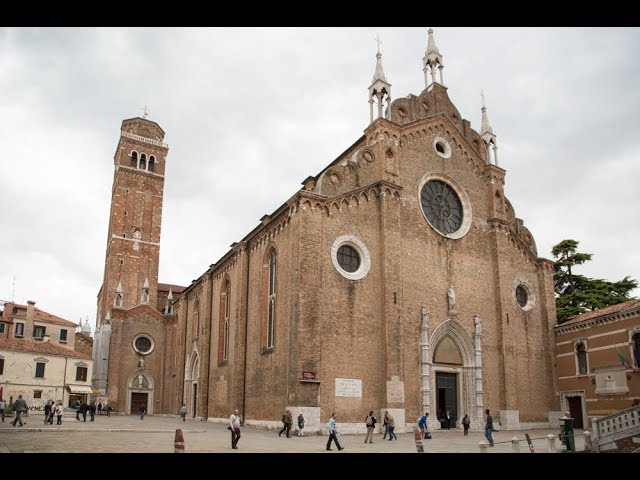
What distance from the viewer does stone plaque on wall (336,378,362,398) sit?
23484 millimetres

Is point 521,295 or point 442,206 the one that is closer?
point 442,206

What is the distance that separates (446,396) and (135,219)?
41.7 meters

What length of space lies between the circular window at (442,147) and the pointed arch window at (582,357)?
41.3ft

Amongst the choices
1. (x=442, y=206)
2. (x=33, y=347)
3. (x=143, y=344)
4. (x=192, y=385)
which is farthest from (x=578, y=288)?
(x=33, y=347)

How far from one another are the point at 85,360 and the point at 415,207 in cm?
3263

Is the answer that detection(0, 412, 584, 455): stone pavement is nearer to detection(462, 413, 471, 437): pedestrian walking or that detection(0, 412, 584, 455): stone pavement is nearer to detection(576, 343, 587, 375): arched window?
detection(462, 413, 471, 437): pedestrian walking

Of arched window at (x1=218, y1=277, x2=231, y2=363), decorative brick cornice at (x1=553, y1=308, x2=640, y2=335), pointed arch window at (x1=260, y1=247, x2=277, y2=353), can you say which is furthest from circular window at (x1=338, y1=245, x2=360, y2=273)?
decorative brick cornice at (x1=553, y1=308, x2=640, y2=335)

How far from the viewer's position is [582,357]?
29688mm

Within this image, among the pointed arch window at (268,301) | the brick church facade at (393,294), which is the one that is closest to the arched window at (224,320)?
the brick church facade at (393,294)

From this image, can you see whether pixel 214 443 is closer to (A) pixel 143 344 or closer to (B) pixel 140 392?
(B) pixel 140 392

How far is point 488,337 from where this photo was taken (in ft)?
95.9

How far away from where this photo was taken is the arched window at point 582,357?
29.4 meters
